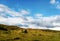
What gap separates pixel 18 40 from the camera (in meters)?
87.8

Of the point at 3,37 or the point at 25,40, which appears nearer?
the point at 25,40

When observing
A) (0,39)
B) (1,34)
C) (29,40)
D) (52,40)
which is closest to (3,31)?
(1,34)

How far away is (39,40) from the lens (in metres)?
88.9

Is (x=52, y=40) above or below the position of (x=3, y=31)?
below

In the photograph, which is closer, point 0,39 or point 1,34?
point 0,39

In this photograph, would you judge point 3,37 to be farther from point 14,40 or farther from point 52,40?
point 52,40

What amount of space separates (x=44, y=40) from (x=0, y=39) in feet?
76.3

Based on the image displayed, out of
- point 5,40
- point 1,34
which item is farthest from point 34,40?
point 1,34

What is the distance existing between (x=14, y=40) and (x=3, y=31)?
75.3 feet

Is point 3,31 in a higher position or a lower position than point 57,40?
higher

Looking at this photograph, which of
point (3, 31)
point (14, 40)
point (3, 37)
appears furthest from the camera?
point (3, 31)

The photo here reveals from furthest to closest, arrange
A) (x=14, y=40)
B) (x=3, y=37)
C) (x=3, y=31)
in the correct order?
(x=3, y=31) → (x=3, y=37) → (x=14, y=40)

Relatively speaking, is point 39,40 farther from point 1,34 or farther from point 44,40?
point 1,34

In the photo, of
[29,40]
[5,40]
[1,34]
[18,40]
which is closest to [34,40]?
[29,40]
